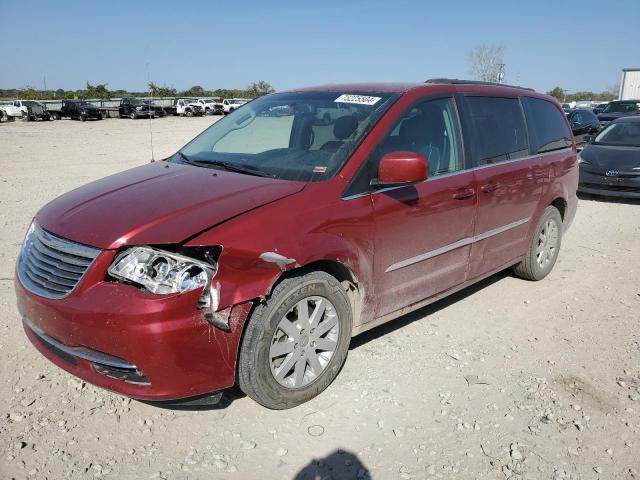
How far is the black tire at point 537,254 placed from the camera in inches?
202

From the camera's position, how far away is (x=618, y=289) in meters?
5.20

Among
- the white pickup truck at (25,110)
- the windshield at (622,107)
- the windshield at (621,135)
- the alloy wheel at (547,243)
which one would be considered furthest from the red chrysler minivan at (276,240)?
the white pickup truck at (25,110)

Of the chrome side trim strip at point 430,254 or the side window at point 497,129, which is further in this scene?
the side window at point 497,129

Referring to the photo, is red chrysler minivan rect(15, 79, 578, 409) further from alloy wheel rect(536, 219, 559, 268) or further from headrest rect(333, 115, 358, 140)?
alloy wheel rect(536, 219, 559, 268)

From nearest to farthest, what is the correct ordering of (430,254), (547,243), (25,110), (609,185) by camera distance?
(430,254) < (547,243) < (609,185) < (25,110)

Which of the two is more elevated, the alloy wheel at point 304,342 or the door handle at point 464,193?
the door handle at point 464,193

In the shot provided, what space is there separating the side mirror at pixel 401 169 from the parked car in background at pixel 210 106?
4738 centimetres

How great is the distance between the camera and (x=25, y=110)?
37625 mm

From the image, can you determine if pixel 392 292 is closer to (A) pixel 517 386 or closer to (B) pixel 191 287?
(A) pixel 517 386

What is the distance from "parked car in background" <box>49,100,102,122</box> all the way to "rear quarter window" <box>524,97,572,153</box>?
4011 centimetres

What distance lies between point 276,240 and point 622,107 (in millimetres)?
21246

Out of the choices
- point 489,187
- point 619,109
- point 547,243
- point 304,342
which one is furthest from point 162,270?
point 619,109

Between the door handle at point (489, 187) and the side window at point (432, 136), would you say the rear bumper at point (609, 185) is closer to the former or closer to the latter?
the door handle at point (489, 187)

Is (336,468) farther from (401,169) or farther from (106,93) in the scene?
(106,93)
